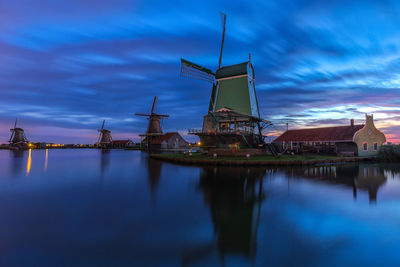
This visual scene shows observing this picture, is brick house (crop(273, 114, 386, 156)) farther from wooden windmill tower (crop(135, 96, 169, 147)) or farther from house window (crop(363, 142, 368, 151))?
wooden windmill tower (crop(135, 96, 169, 147))

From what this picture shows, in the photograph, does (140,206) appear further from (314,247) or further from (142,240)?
(314,247)

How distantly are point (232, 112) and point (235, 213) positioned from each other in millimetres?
17742

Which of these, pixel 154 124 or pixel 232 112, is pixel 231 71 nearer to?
pixel 232 112

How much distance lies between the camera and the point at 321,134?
26.5 m

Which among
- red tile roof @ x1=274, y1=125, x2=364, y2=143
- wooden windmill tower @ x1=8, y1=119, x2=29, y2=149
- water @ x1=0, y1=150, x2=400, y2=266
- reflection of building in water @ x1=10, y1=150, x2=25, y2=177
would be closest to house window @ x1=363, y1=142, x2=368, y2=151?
red tile roof @ x1=274, y1=125, x2=364, y2=143

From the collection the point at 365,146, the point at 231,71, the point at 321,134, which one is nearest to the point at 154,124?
the point at 231,71

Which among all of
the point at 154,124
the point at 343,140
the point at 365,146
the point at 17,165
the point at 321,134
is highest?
the point at 154,124

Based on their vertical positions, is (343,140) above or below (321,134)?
below

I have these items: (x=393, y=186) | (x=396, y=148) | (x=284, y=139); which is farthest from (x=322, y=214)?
(x=396, y=148)

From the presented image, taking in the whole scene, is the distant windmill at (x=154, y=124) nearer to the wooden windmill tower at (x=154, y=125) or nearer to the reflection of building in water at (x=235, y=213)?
the wooden windmill tower at (x=154, y=125)

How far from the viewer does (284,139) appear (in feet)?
97.5

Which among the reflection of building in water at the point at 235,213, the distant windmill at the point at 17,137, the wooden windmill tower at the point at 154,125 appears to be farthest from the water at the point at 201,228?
the distant windmill at the point at 17,137

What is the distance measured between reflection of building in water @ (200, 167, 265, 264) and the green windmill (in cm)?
1224

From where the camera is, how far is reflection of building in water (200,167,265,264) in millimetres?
4445
